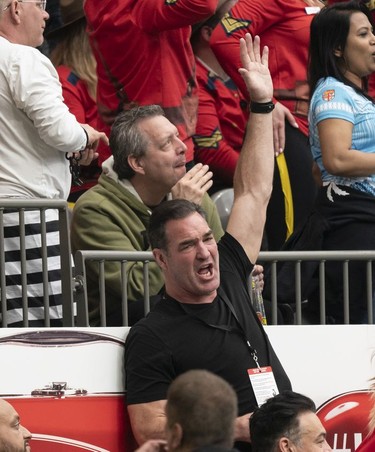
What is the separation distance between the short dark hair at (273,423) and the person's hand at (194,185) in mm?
1460

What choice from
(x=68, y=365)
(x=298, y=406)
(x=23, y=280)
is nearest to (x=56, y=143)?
(x=23, y=280)

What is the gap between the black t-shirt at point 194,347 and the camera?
6.27 metres

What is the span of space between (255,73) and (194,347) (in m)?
1.45

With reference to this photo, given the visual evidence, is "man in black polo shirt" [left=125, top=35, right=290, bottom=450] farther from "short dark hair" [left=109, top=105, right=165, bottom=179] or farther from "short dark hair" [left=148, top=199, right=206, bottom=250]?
"short dark hair" [left=109, top=105, right=165, bottom=179]

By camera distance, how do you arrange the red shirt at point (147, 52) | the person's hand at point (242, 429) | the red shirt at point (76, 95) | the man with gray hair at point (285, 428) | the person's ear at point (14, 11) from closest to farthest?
the man with gray hair at point (285, 428) → the person's hand at point (242, 429) → the person's ear at point (14, 11) → the red shirt at point (147, 52) → the red shirt at point (76, 95)

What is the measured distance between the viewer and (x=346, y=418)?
655cm

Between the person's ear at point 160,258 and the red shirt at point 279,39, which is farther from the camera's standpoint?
the red shirt at point 279,39

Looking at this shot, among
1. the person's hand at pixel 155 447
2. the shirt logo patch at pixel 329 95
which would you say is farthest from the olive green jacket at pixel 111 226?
the person's hand at pixel 155 447

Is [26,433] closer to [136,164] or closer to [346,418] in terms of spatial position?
[346,418]

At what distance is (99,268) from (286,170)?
6.61 ft

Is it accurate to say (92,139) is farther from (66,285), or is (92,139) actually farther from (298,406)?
(298,406)

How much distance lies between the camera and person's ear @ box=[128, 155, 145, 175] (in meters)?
7.52

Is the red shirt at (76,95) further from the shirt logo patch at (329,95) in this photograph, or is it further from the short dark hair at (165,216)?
the short dark hair at (165,216)

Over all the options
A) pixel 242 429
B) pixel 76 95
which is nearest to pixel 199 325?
pixel 242 429
